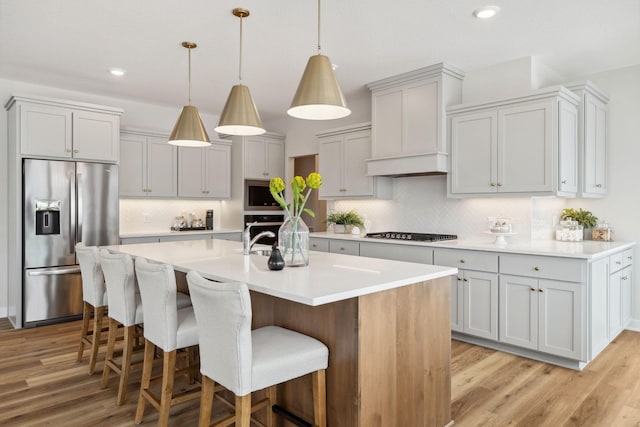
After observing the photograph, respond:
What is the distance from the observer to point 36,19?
3170mm

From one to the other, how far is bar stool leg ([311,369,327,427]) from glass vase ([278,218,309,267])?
72cm

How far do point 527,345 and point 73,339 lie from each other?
410 cm

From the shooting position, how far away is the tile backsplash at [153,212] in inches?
223

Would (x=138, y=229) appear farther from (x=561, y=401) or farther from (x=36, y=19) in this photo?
(x=561, y=401)

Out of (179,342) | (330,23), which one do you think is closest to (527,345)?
(179,342)

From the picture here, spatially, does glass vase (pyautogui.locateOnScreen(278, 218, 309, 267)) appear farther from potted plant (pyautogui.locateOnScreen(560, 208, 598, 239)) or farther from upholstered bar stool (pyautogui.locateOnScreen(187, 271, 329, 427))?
potted plant (pyautogui.locateOnScreen(560, 208, 598, 239))

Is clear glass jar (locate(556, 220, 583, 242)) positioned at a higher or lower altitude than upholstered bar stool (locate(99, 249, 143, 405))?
higher

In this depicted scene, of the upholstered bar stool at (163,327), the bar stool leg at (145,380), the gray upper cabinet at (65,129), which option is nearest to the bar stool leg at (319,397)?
the upholstered bar stool at (163,327)

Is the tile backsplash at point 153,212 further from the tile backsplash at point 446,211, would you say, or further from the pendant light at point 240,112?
the pendant light at point 240,112

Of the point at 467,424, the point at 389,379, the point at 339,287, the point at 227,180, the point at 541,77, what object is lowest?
the point at 467,424

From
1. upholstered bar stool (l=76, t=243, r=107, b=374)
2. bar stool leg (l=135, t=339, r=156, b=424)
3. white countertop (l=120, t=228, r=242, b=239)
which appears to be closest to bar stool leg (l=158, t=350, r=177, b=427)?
bar stool leg (l=135, t=339, r=156, b=424)

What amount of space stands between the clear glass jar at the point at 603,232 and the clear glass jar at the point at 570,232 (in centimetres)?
20

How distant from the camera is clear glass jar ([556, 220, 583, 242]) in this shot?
4.10 metres

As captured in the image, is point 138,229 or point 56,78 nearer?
point 56,78
